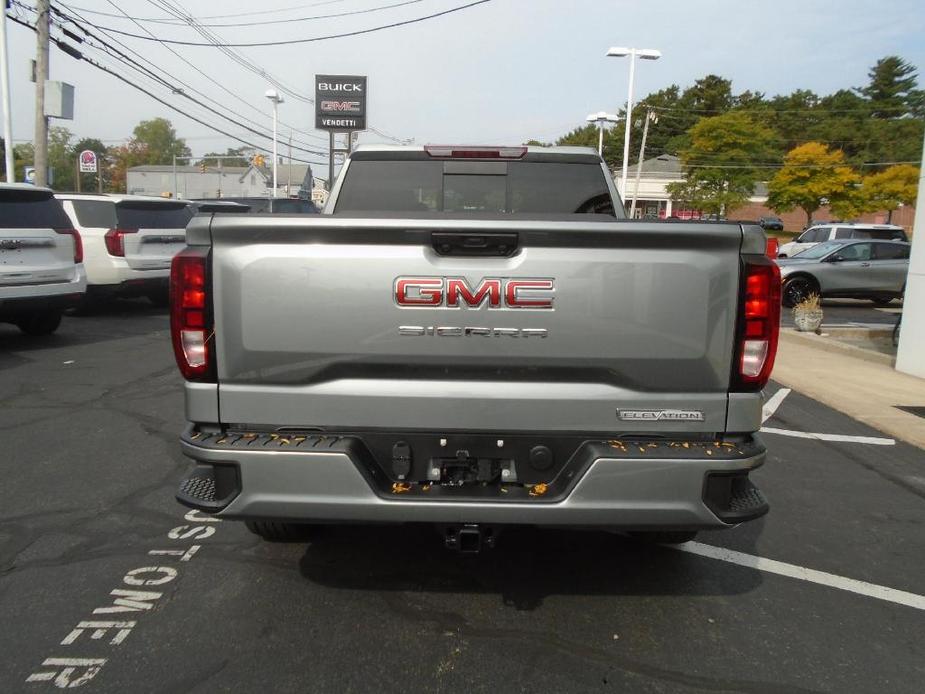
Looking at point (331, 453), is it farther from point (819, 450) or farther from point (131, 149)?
point (131, 149)

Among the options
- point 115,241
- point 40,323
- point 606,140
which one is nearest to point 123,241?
point 115,241

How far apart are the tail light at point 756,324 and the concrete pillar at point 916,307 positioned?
7.83 meters

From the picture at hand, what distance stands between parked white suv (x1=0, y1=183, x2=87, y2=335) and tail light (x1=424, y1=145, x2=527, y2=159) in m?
7.01

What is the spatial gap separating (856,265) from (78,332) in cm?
1662

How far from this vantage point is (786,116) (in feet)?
293

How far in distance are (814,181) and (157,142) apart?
11439 cm

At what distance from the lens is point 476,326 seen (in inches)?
110

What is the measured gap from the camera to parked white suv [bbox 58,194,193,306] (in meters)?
12.2

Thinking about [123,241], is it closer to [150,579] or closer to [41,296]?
[41,296]

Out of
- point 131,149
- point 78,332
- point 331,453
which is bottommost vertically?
point 78,332

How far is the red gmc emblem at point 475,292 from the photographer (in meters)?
2.77

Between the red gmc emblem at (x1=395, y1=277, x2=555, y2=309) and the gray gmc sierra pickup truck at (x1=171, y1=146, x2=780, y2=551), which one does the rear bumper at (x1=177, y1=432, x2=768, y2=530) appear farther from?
the red gmc emblem at (x1=395, y1=277, x2=555, y2=309)

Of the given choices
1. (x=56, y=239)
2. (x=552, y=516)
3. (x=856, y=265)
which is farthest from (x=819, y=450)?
(x=856, y=265)

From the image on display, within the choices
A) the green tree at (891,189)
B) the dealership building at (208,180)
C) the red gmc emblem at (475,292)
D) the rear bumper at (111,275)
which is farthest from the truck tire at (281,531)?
the dealership building at (208,180)
